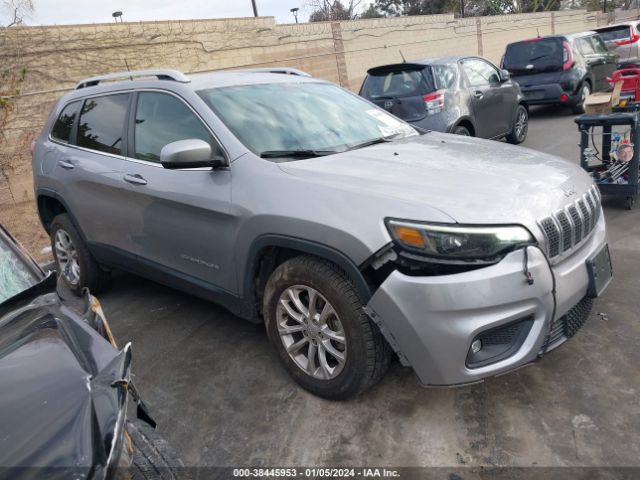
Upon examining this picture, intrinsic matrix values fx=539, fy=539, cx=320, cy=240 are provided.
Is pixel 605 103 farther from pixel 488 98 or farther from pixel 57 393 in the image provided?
pixel 57 393

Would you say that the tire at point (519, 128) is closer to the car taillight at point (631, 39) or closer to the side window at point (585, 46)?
the side window at point (585, 46)

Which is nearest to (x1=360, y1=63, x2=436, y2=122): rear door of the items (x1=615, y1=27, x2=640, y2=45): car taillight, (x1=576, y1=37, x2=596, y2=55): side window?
(x1=576, y1=37, x2=596, y2=55): side window

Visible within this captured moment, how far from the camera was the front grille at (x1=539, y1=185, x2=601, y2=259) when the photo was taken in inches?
103

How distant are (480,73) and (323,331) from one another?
7.32 metres

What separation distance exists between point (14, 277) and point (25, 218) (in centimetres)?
655

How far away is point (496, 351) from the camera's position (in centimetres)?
252

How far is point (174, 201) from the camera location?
3.49 m

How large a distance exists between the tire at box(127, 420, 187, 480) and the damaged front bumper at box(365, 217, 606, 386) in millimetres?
1064

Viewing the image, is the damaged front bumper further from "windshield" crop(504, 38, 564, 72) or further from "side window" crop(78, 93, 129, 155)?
"windshield" crop(504, 38, 564, 72)

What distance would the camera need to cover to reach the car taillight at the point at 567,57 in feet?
36.6

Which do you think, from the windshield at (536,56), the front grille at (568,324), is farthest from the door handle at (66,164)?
the windshield at (536,56)

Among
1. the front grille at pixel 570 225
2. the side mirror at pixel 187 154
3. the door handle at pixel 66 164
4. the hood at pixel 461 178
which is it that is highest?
the side mirror at pixel 187 154

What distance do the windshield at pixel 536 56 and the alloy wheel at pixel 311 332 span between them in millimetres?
10542

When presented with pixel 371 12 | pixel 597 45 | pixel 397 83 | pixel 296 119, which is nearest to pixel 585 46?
pixel 597 45
